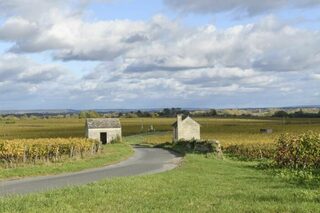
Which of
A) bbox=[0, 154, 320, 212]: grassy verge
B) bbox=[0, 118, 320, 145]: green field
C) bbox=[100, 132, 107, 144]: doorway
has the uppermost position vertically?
bbox=[0, 154, 320, 212]: grassy verge

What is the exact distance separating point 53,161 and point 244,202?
93.7 feet

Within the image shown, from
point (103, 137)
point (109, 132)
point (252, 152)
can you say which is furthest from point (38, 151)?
Answer: point (103, 137)

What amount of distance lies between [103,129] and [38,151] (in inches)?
1621

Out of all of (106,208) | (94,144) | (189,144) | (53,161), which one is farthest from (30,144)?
(106,208)

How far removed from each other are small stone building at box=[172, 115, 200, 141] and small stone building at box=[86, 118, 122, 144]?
31.2 ft

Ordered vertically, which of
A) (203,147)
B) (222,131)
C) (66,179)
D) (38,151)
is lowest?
(222,131)

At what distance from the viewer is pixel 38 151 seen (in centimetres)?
4103

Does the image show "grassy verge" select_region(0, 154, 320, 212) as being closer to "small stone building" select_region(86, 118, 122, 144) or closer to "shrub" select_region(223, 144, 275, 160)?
"shrub" select_region(223, 144, 275, 160)

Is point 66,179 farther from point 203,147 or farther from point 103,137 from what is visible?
point 103,137

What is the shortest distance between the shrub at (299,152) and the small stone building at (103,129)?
52.9 metres

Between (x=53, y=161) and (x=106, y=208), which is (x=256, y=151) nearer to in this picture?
(x=53, y=161)

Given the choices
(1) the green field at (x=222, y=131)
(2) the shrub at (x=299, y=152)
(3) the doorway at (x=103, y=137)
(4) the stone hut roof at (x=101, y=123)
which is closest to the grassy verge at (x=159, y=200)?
(2) the shrub at (x=299, y=152)

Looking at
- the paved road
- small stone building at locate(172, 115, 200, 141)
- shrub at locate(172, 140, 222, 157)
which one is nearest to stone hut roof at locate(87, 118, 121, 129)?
small stone building at locate(172, 115, 200, 141)

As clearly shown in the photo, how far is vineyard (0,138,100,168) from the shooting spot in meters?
38.7
